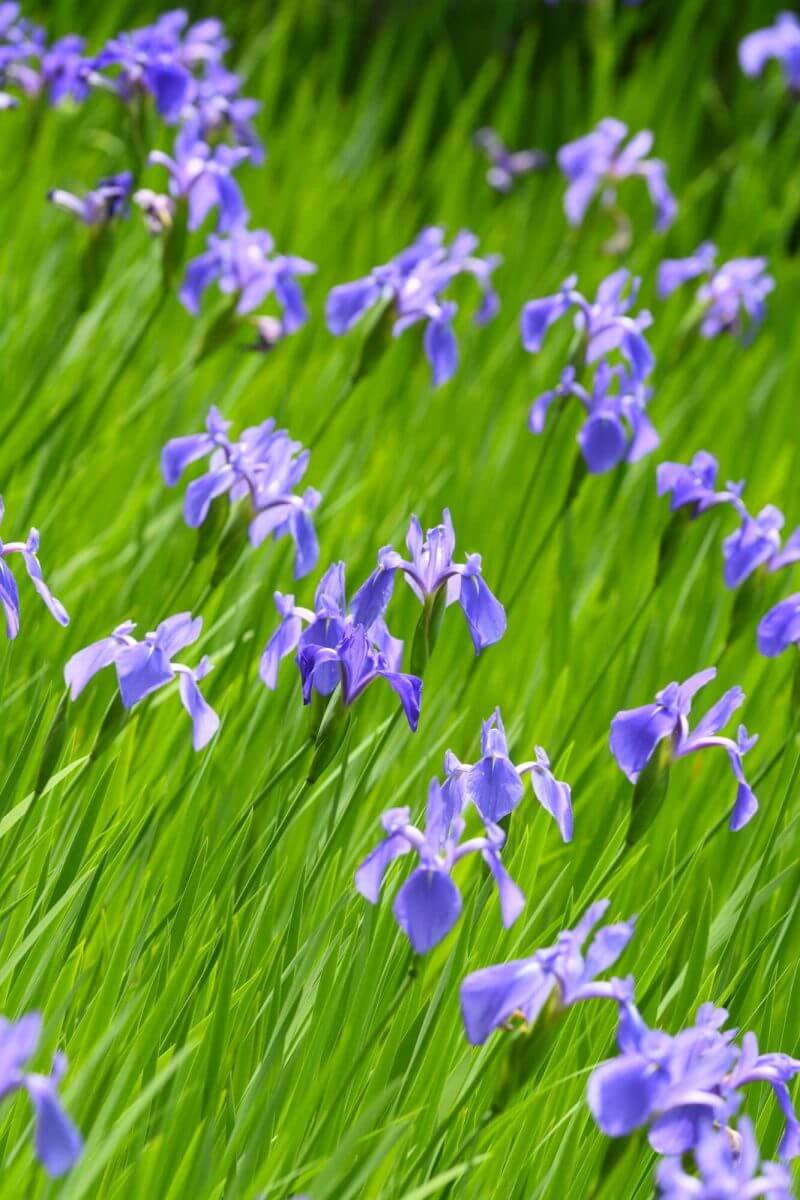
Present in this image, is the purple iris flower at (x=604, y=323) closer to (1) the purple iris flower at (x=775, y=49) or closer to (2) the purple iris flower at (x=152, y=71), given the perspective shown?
(2) the purple iris flower at (x=152, y=71)

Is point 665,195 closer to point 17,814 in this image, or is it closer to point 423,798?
point 423,798

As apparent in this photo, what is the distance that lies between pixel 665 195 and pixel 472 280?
Result: 1.67ft

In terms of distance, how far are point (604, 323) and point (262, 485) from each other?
2.13 ft

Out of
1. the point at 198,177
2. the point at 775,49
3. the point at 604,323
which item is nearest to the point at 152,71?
the point at 198,177

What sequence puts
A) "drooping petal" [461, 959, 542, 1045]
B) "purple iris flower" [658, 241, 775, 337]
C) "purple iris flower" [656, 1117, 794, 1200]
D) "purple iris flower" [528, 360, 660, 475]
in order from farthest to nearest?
"purple iris flower" [658, 241, 775, 337], "purple iris flower" [528, 360, 660, 475], "drooping petal" [461, 959, 542, 1045], "purple iris flower" [656, 1117, 794, 1200]

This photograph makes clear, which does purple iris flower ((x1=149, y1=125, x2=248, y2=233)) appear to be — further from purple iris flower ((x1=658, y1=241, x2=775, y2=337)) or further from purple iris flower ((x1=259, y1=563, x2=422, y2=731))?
purple iris flower ((x1=259, y1=563, x2=422, y2=731))

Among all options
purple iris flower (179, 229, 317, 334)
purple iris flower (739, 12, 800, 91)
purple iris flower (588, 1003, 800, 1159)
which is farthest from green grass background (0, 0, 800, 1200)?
purple iris flower (739, 12, 800, 91)

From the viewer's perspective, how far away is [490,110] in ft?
17.6

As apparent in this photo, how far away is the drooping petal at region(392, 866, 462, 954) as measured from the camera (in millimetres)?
984

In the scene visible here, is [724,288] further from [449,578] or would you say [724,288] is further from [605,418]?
[449,578]

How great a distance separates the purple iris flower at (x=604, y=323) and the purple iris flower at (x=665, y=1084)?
1.21 metres

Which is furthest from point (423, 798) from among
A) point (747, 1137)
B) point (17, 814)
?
point (747, 1137)

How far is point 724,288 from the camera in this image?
2611 millimetres

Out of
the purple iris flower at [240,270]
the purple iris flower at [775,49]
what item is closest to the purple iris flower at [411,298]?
the purple iris flower at [240,270]
